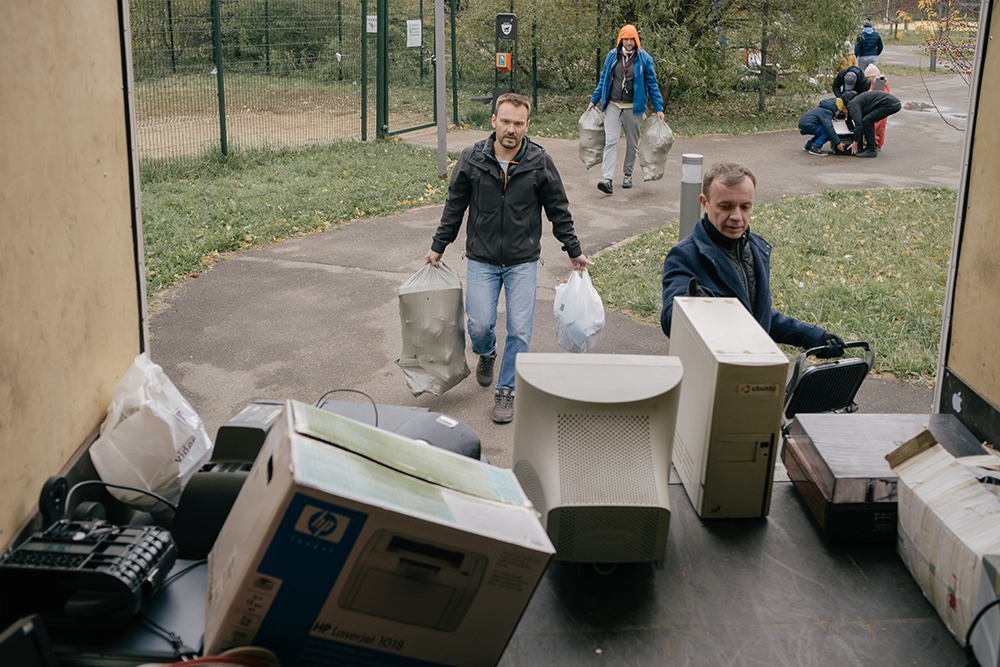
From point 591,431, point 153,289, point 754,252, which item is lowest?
point 153,289

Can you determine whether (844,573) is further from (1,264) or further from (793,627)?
(1,264)

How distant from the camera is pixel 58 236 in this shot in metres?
3.27

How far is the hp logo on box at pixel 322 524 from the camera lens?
1.98m

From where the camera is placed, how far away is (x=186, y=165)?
38.9 ft

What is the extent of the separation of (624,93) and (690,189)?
4906 mm

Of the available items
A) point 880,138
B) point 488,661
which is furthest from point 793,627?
point 880,138

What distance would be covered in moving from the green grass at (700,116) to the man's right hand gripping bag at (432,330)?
33.1 ft

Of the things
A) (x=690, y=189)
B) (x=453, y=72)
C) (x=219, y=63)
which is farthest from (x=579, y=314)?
(x=453, y=72)

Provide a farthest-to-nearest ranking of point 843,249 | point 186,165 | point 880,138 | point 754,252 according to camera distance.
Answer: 1. point 880,138
2. point 186,165
3. point 843,249
4. point 754,252

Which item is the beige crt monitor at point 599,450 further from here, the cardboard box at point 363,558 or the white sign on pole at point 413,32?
the white sign on pole at point 413,32

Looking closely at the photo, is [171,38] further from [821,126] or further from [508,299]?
[821,126]

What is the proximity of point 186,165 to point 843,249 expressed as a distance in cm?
806

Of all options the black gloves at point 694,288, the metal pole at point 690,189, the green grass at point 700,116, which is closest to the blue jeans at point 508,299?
the metal pole at point 690,189

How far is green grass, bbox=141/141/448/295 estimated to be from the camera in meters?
8.65
